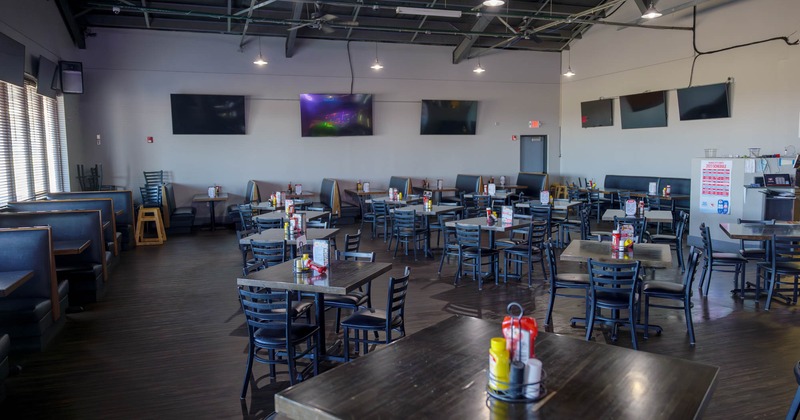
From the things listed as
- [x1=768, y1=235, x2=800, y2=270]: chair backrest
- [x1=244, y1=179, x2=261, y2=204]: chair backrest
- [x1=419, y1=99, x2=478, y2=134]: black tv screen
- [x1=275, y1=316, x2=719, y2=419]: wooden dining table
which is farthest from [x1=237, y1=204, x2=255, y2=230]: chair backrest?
[x1=419, y1=99, x2=478, y2=134]: black tv screen

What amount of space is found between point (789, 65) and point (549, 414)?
34.9 ft

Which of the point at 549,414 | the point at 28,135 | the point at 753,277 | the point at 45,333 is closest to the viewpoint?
the point at 549,414

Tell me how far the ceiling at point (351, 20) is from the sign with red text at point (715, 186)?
137 inches

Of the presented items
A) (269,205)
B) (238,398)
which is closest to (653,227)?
(269,205)

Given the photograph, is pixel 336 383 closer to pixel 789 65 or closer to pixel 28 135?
pixel 28 135

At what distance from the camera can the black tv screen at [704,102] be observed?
10812 mm

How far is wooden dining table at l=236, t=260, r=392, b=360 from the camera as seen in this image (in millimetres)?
3926

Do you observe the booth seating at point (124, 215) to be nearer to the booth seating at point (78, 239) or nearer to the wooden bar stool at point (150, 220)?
the wooden bar stool at point (150, 220)

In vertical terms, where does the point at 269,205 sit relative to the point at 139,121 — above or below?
below

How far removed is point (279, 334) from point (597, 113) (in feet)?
40.3

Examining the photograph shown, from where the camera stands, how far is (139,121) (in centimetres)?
1228

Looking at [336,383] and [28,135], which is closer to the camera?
[336,383]

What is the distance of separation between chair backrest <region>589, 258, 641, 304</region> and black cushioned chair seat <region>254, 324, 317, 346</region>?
2396 millimetres

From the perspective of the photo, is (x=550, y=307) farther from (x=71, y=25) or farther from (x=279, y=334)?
(x=71, y=25)
